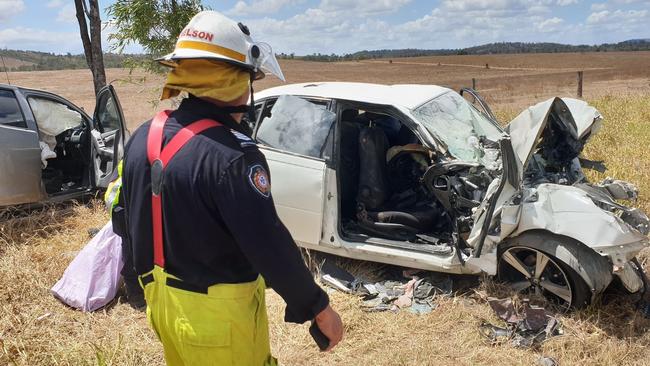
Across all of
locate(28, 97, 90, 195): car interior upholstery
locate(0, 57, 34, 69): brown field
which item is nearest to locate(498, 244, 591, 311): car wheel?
locate(28, 97, 90, 195): car interior upholstery

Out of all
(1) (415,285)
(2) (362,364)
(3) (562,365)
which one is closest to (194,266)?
(2) (362,364)

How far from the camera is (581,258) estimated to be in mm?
3279

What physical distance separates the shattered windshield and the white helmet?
8.31 feet

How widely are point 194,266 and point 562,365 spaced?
244cm

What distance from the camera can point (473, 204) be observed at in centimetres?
365

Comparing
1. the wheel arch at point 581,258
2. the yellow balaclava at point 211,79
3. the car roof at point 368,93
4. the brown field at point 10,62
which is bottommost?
the wheel arch at point 581,258

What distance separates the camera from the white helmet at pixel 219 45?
1.55 meters

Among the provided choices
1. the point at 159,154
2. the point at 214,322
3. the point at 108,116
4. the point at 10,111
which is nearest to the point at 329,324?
the point at 214,322

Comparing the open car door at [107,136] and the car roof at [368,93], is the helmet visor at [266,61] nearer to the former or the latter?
the car roof at [368,93]

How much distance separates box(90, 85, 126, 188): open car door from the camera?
5023 millimetres

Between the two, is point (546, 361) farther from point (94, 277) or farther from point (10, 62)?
point (10, 62)

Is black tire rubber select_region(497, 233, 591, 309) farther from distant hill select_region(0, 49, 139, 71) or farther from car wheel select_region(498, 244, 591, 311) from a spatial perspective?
distant hill select_region(0, 49, 139, 71)

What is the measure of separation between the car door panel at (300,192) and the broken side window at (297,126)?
88mm

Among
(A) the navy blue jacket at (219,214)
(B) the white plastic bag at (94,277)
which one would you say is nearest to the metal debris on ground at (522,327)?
(A) the navy blue jacket at (219,214)
